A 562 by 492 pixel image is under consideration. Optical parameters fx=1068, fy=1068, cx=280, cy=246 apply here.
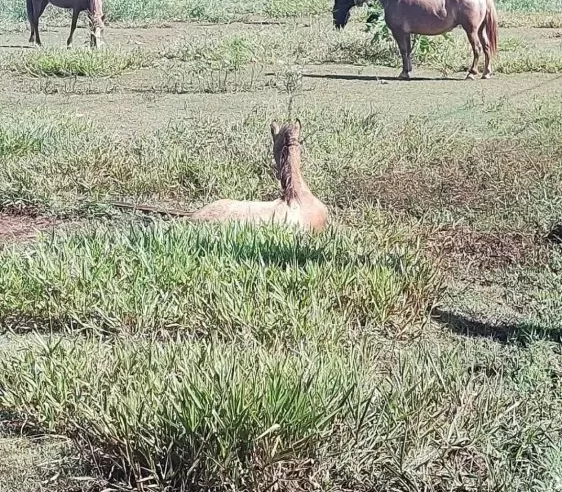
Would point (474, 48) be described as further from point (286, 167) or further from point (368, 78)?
point (286, 167)

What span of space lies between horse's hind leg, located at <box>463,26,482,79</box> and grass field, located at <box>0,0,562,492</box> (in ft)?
9.31

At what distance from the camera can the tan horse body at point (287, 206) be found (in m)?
5.49

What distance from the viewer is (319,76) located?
12.7 m

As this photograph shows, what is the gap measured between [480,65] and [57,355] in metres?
10.8

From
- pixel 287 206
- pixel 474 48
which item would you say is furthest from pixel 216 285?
pixel 474 48

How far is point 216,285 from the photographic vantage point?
4230 mm

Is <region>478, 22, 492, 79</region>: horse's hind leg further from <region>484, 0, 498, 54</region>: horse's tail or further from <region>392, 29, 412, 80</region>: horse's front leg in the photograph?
<region>392, 29, 412, 80</region>: horse's front leg

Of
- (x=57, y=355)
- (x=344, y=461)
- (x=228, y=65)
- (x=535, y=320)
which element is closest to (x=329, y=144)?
(x=535, y=320)

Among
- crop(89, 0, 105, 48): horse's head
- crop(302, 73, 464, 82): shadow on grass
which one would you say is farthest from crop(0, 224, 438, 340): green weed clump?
crop(89, 0, 105, 48): horse's head

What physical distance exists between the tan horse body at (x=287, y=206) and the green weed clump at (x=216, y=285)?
0.62 m

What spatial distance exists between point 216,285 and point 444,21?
971 cm

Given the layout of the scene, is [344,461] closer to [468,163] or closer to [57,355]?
[57,355]

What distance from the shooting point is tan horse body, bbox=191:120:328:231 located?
18.0 ft

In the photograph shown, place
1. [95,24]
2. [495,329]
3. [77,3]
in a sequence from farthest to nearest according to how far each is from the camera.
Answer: [77,3] < [95,24] < [495,329]
